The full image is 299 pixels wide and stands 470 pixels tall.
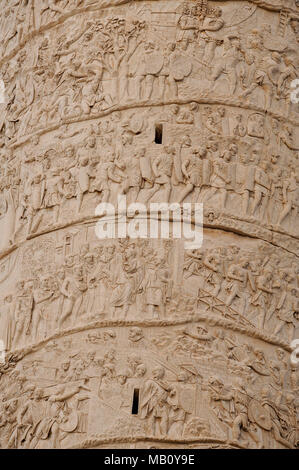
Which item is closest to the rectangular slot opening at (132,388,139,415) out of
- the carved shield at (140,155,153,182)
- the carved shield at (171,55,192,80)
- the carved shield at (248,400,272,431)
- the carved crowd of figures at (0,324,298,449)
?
the carved crowd of figures at (0,324,298,449)

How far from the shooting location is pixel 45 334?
584 inches

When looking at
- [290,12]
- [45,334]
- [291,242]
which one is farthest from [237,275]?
[290,12]

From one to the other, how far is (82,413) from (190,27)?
3.68 m

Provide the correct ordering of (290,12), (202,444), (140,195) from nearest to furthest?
1. (202,444)
2. (140,195)
3. (290,12)

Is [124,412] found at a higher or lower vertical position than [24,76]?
lower

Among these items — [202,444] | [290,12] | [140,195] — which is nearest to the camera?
[202,444]

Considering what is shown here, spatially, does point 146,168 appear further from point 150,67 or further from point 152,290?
point 152,290

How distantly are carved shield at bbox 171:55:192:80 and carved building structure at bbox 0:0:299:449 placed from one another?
12 millimetres

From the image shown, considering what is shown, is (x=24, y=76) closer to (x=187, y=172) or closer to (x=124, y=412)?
(x=187, y=172)

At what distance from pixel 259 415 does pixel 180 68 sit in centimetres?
319

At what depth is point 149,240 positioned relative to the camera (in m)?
14.9

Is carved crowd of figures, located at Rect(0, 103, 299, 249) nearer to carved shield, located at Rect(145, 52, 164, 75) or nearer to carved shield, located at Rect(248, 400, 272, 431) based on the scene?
carved shield, located at Rect(145, 52, 164, 75)

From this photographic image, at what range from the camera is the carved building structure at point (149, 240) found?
1433 cm

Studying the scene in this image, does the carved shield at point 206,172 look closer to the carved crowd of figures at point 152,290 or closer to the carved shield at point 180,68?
the carved crowd of figures at point 152,290
